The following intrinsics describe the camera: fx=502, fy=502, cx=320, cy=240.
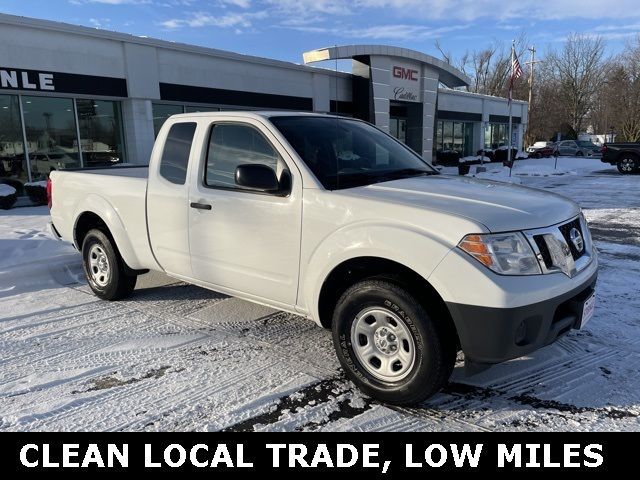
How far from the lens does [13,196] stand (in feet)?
38.6

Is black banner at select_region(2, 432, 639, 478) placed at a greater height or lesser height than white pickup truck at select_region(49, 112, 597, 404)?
lesser

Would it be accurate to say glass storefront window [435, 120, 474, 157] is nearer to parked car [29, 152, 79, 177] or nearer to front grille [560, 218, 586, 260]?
parked car [29, 152, 79, 177]

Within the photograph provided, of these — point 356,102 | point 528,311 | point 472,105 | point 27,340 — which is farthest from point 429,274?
point 472,105

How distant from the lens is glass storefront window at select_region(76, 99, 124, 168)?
14352 mm

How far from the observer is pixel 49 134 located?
13617 millimetres

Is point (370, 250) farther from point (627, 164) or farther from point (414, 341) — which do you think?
point (627, 164)

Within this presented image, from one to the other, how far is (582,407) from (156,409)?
2613 millimetres

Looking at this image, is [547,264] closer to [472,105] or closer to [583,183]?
[583,183]

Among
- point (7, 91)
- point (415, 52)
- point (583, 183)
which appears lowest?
point (583, 183)

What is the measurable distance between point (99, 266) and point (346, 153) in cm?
305

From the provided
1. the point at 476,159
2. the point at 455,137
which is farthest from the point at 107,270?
the point at 455,137

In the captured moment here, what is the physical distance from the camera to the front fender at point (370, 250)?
2.83 meters

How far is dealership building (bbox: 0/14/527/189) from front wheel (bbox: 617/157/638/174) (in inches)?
412

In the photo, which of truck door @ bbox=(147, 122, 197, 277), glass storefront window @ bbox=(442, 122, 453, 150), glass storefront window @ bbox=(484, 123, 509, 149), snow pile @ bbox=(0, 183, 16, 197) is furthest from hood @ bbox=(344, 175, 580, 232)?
glass storefront window @ bbox=(484, 123, 509, 149)
